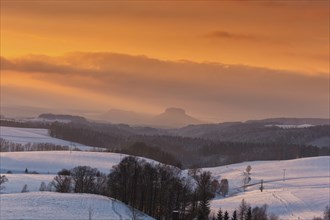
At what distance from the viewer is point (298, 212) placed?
114875 millimetres

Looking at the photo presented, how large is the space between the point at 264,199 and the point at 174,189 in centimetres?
4075

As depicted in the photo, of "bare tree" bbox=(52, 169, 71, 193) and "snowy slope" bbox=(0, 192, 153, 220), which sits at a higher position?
"bare tree" bbox=(52, 169, 71, 193)

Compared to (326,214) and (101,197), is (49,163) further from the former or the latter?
(101,197)

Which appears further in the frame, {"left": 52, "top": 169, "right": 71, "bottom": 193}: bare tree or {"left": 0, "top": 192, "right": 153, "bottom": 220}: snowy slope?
{"left": 52, "top": 169, "right": 71, "bottom": 193}: bare tree

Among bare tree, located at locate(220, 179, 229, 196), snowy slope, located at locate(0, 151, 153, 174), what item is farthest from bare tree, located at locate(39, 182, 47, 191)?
bare tree, located at locate(220, 179, 229, 196)

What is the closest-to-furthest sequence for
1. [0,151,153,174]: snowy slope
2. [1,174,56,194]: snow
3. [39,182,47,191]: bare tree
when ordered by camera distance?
[1,174,56,194]: snow, [39,182,47,191]: bare tree, [0,151,153,174]: snowy slope

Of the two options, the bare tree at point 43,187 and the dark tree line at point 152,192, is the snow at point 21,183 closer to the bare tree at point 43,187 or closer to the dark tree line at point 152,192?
the bare tree at point 43,187

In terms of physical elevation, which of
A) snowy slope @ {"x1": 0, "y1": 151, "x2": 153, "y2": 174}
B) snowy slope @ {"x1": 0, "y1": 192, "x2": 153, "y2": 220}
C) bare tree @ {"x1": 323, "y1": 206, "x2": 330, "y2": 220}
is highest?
snowy slope @ {"x1": 0, "y1": 151, "x2": 153, "y2": 174}

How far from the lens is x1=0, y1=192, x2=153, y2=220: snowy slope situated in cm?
6612

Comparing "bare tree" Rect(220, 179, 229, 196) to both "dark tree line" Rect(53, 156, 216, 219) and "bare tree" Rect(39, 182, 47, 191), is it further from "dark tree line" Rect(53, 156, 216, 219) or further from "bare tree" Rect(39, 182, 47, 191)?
"bare tree" Rect(39, 182, 47, 191)

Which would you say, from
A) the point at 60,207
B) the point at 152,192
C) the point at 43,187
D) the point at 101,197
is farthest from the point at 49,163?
the point at 60,207

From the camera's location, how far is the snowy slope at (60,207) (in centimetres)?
6612

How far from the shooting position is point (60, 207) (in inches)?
2825

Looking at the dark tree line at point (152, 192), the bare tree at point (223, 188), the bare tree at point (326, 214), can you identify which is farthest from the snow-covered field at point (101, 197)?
the dark tree line at point (152, 192)
